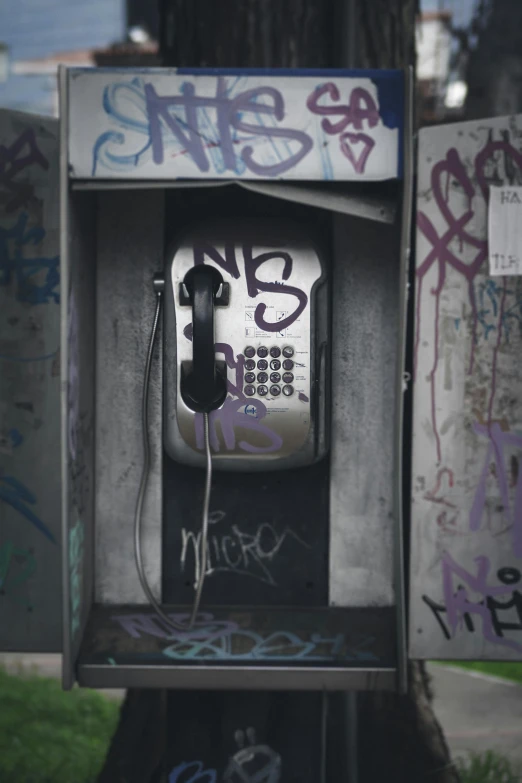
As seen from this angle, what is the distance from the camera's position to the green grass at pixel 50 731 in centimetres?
310

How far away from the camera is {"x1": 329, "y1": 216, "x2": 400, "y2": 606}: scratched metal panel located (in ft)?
7.19

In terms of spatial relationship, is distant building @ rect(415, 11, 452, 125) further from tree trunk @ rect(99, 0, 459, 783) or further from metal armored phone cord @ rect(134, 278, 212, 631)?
metal armored phone cord @ rect(134, 278, 212, 631)

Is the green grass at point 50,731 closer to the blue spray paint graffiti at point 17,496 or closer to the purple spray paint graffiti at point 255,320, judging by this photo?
the blue spray paint graffiti at point 17,496

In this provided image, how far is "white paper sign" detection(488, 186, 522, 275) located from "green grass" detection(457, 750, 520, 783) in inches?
77.0

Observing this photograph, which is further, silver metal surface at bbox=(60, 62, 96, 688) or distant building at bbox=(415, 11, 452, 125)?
distant building at bbox=(415, 11, 452, 125)

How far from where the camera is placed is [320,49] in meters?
2.75

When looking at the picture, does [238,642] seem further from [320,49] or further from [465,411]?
[320,49]

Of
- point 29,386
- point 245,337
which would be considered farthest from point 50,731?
point 245,337

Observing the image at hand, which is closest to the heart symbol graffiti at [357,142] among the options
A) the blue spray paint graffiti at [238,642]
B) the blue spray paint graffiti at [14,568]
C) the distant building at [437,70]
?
the blue spray paint graffiti at [238,642]

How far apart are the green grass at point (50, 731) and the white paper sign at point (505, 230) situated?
7.58 ft

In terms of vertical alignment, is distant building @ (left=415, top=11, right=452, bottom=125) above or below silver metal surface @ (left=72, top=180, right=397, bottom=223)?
above

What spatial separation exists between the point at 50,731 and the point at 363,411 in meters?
2.06

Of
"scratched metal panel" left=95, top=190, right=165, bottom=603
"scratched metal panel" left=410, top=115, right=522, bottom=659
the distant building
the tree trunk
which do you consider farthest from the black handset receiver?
Result: the distant building

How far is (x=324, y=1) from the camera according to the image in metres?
2.75
